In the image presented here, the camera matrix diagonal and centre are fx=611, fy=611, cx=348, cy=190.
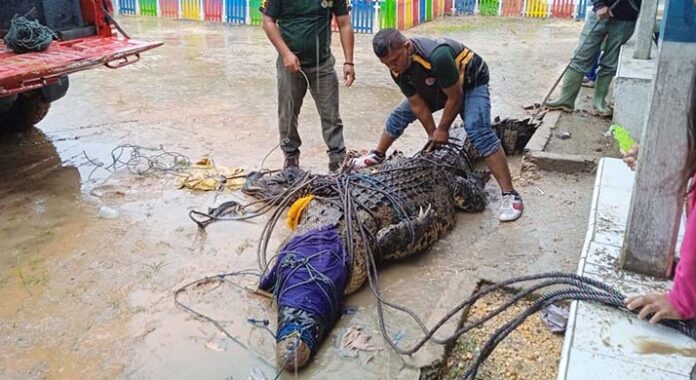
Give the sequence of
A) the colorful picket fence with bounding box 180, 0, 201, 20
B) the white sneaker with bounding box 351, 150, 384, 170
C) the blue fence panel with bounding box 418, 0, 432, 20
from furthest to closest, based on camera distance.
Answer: the colorful picket fence with bounding box 180, 0, 201, 20
the blue fence panel with bounding box 418, 0, 432, 20
the white sneaker with bounding box 351, 150, 384, 170

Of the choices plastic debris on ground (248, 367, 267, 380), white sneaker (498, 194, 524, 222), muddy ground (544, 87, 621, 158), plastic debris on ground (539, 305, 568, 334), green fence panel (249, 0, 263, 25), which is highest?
green fence panel (249, 0, 263, 25)

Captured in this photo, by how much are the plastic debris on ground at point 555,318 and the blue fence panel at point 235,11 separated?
1363 cm

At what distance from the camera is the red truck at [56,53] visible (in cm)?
451

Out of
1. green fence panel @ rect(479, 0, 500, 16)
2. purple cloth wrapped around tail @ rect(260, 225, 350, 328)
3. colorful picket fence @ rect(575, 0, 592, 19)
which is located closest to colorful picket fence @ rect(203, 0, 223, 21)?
green fence panel @ rect(479, 0, 500, 16)

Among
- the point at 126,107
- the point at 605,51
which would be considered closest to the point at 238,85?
the point at 126,107

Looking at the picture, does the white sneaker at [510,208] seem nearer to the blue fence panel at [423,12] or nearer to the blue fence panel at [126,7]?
the blue fence panel at [423,12]

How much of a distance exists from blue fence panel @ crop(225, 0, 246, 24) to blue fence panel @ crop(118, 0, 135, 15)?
3.08 meters

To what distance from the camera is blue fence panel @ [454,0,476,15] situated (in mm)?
16969

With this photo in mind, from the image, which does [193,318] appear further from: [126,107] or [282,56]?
[126,107]

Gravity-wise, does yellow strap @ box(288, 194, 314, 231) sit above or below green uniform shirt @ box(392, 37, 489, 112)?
below

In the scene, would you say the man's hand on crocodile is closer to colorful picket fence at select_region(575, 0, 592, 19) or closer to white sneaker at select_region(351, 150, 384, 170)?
white sneaker at select_region(351, 150, 384, 170)

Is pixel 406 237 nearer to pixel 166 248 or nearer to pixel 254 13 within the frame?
pixel 166 248

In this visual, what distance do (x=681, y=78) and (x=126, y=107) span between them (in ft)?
21.9

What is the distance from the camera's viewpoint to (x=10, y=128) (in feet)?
21.0
